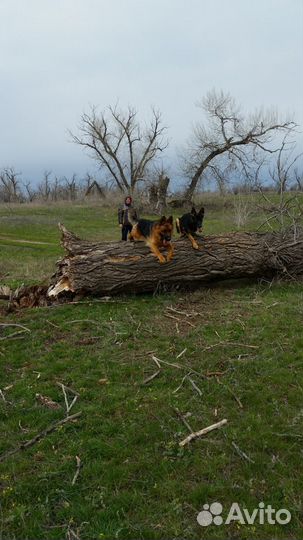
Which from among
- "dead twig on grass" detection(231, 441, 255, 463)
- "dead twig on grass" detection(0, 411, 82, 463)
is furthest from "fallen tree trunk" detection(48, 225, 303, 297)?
"dead twig on grass" detection(231, 441, 255, 463)

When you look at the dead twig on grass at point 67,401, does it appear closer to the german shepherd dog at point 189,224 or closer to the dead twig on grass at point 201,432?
the dead twig on grass at point 201,432

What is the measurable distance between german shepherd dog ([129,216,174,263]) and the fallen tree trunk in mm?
166

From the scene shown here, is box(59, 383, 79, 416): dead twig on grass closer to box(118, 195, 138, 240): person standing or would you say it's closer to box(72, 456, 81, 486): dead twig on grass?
box(72, 456, 81, 486): dead twig on grass

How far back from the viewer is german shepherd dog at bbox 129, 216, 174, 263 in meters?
8.81

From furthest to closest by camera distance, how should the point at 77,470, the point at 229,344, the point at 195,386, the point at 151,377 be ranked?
the point at 229,344
the point at 151,377
the point at 195,386
the point at 77,470

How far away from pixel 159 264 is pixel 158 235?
1.95 feet

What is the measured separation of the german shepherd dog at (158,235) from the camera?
881 cm

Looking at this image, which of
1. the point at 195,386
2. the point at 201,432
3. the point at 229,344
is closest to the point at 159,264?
the point at 229,344

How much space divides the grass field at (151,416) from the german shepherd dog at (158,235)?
103 centimetres

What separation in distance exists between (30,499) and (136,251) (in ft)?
19.1

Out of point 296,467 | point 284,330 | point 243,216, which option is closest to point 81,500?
point 296,467

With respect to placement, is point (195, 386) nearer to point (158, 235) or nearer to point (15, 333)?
point (15, 333)

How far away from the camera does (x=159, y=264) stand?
9.15 m

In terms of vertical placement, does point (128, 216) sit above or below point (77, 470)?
above
